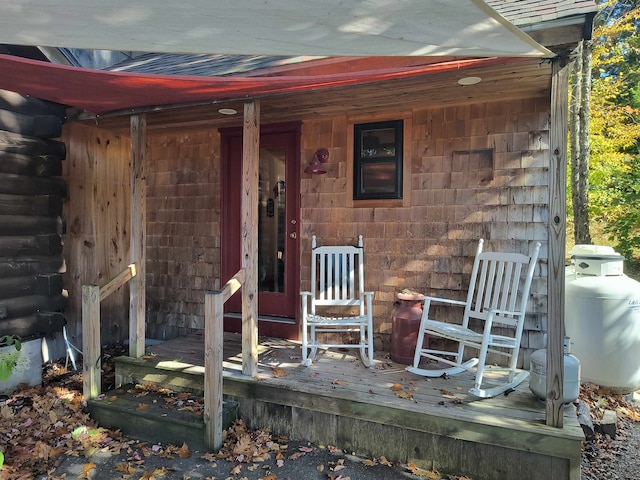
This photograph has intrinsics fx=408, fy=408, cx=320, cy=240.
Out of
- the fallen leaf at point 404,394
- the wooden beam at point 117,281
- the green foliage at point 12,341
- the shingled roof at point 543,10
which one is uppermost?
the shingled roof at point 543,10

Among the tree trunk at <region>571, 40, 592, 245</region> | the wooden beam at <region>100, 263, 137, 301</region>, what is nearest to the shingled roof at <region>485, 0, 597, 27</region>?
the wooden beam at <region>100, 263, 137, 301</region>

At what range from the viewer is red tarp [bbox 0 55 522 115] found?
2.43m

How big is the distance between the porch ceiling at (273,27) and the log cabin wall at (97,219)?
252 cm

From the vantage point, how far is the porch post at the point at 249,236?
299 cm

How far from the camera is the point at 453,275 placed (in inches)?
142

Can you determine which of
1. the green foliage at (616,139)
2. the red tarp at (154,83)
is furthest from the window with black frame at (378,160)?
the green foliage at (616,139)

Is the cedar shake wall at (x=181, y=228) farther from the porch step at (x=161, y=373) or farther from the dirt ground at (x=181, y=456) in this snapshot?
the dirt ground at (x=181, y=456)

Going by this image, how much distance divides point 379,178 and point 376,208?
0.28m

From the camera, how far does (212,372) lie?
8.79 feet

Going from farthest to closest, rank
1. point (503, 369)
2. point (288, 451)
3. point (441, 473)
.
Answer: point (503, 369) < point (288, 451) < point (441, 473)

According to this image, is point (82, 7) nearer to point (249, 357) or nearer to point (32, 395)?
point (249, 357)

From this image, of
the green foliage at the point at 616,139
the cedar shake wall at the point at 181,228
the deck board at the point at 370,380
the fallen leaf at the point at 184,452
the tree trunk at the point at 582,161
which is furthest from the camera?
the green foliage at the point at 616,139

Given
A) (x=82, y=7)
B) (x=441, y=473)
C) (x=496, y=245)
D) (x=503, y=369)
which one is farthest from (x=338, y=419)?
(x=82, y=7)

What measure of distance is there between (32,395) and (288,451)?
7.47ft
